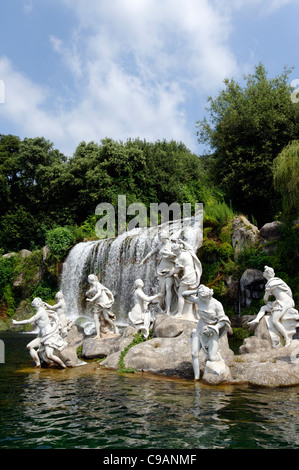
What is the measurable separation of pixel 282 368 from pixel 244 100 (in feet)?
64.0

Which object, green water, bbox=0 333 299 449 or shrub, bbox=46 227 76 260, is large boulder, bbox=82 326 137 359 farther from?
shrub, bbox=46 227 76 260

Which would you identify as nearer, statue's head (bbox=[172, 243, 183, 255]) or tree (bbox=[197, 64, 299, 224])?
statue's head (bbox=[172, 243, 183, 255])

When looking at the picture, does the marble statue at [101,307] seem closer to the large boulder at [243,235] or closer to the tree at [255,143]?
the large boulder at [243,235]

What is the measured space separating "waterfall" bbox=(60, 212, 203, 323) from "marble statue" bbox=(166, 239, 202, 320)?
8077 mm

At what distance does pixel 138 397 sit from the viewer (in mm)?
7129

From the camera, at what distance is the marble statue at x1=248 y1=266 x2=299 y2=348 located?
9609mm

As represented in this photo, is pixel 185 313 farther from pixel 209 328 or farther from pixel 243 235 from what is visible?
pixel 243 235

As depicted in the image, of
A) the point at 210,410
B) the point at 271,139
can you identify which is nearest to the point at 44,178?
the point at 271,139

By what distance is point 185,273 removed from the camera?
36.0 feet

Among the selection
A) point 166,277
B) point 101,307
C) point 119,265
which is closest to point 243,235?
point 119,265

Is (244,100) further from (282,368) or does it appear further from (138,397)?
(138,397)

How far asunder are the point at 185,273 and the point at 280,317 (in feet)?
8.72

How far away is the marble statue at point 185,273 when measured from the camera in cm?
1093

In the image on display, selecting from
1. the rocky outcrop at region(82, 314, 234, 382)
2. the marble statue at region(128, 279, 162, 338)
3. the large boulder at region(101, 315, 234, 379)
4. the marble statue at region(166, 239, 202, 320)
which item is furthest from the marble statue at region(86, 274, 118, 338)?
the marble statue at region(166, 239, 202, 320)
